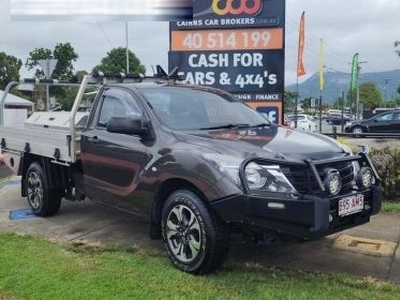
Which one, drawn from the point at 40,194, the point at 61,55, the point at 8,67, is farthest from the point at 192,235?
the point at 8,67

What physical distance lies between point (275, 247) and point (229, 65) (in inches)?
180

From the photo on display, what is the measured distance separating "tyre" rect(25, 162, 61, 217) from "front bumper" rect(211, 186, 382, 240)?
3.26 meters

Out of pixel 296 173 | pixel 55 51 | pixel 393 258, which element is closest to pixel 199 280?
pixel 296 173

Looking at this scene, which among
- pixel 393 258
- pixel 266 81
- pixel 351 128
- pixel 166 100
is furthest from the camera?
pixel 351 128

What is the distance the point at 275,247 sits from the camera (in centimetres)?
593

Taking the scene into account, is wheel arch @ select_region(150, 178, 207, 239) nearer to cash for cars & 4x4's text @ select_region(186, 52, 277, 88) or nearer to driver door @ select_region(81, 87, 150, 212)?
driver door @ select_region(81, 87, 150, 212)

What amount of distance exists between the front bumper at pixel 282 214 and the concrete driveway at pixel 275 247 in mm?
866

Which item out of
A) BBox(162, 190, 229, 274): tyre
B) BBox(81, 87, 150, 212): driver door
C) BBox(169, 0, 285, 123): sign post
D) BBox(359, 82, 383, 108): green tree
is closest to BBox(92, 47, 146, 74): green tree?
BBox(169, 0, 285, 123): sign post

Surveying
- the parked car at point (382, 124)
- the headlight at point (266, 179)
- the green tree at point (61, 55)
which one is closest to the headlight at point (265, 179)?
the headlight at point (266, 179)

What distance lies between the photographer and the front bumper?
4.40 m

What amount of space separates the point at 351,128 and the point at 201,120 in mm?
23304

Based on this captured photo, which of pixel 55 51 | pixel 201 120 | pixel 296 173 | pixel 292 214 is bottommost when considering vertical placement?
pixel 292 214

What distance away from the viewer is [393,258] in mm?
5539

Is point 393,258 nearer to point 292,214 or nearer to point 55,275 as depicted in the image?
point 292,214
